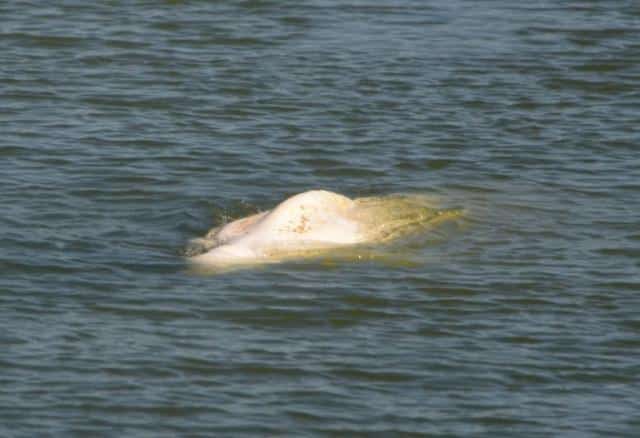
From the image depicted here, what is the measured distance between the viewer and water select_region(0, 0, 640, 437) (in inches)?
414

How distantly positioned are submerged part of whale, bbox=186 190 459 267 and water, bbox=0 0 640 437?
0.67 ft

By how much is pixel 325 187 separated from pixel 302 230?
2.06 m

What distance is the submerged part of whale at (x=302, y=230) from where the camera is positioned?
13008 mm

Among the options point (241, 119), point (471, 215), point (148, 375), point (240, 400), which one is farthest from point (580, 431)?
point (241, 119)

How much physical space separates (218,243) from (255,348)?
222cm

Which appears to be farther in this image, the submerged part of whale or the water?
the submerged part of whale

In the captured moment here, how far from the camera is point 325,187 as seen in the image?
15.3m

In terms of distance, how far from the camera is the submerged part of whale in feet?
42.7

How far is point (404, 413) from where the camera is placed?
10242 millimetres

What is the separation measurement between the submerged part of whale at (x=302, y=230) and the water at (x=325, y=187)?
20cm

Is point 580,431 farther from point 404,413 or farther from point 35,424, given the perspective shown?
point 35,424

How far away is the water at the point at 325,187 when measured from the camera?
10.5m

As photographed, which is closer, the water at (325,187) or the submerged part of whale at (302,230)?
the water at (325,187)

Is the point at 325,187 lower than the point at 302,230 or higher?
lower
